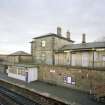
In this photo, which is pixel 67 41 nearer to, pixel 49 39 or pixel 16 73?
pixel 49 39

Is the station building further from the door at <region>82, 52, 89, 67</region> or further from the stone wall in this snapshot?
the stone wall

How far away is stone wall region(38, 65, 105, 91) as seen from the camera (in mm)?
18516

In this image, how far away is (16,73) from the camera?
1154 inches

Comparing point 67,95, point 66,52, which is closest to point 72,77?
point 67,95

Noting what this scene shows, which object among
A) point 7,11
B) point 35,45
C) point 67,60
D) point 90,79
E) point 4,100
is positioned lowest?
point 4,100

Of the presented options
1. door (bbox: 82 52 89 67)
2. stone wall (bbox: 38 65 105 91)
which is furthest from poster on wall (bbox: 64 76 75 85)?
door (bbox: 82 52 89 67)

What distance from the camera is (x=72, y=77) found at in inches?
826

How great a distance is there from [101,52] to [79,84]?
19.8ft

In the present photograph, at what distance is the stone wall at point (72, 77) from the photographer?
729 inches

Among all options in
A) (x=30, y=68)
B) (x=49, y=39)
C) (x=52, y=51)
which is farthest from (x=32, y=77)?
(x=49, y=39)

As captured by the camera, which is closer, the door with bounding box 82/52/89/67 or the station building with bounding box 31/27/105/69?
the station building with bounding box 31/27/105/69

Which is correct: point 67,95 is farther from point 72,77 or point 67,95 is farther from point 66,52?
point 66,52

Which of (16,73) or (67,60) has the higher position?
(67,60)

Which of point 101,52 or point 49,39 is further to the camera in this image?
point 49,39
